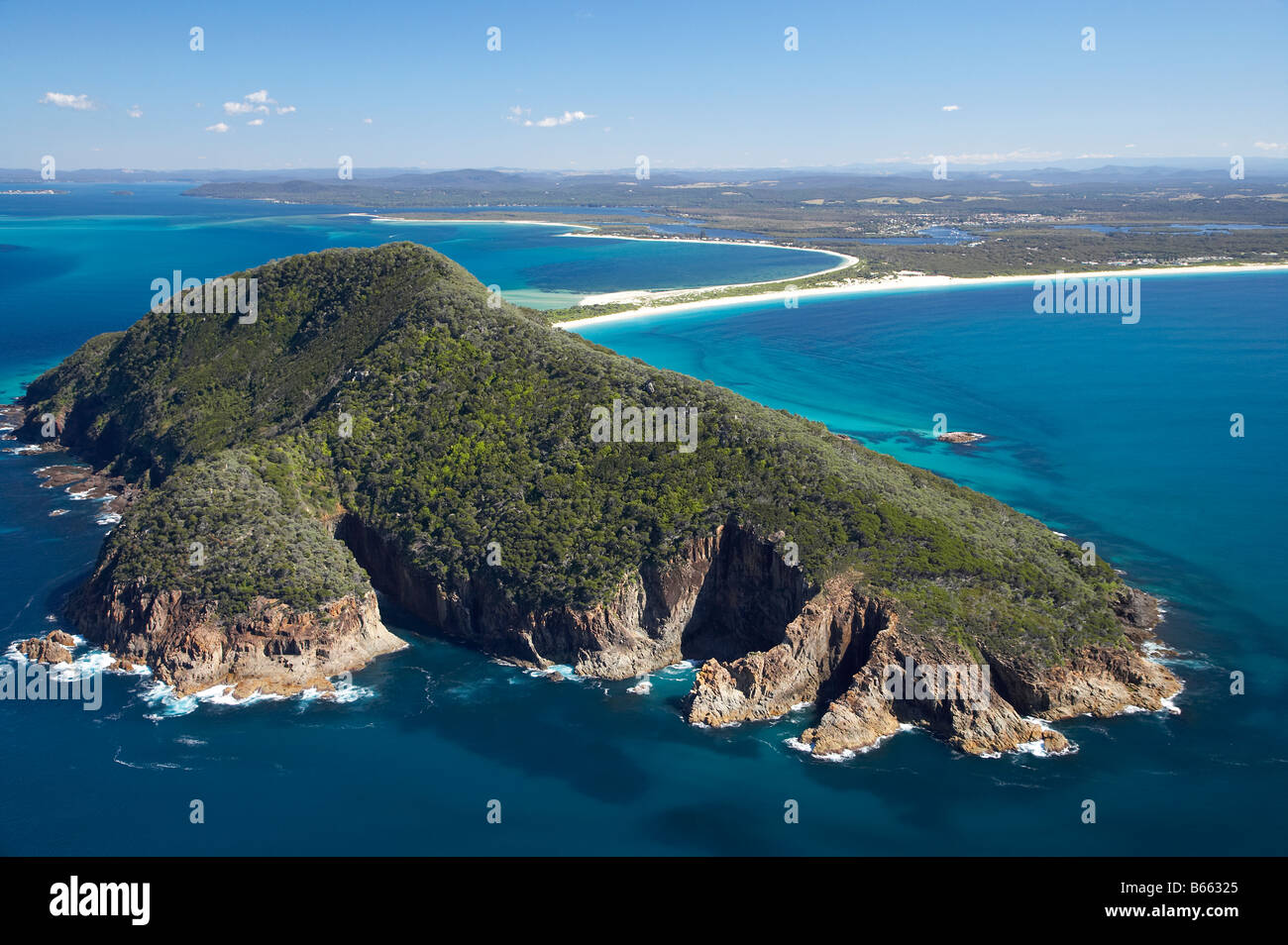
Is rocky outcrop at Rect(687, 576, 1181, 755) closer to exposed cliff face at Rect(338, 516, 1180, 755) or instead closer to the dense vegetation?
exposed cliff face at Rect(338, 516, 1180, 755)

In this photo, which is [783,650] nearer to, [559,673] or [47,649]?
[559,673]

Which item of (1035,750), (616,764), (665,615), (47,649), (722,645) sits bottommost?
(616,764)

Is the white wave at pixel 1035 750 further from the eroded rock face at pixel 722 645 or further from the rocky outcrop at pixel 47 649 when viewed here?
the rocky outcrop at pixel 47 649

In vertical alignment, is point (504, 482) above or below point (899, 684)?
above

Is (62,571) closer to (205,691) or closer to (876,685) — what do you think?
(205,691)

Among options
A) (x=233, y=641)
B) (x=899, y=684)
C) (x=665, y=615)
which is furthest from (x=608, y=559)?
(x=233, y=641)

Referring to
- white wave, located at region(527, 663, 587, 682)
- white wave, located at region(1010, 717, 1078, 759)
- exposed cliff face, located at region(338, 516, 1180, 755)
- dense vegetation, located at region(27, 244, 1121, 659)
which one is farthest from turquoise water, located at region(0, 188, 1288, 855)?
dense vegetation, located at region(27, 244, 1121, 659)
